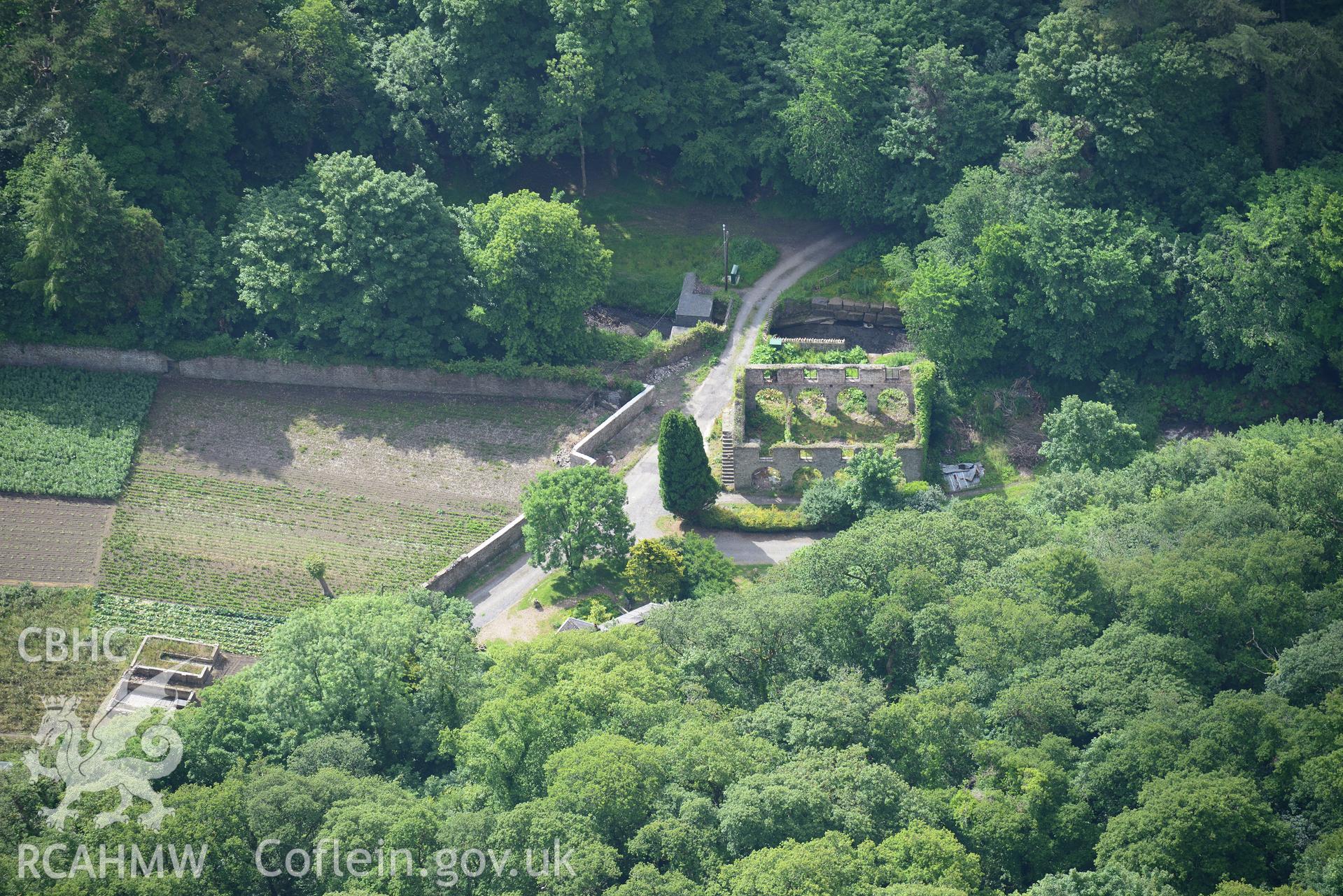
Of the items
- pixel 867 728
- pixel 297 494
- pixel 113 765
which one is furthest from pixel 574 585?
pixel 113 765

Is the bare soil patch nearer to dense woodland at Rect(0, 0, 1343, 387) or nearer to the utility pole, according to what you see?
dense woodland at Rect(0, 0, 1343, 387)

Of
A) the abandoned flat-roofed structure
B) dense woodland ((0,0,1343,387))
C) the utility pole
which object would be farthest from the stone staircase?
the utility pole

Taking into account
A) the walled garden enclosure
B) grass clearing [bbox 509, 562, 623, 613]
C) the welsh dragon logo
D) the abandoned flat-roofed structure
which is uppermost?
the abandoned flat-roofed structure

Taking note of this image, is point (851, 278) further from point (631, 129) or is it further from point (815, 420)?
point (631, 129)

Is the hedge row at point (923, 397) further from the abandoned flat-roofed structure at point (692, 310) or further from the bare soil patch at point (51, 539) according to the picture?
the bare soil patch at point (51, 539)

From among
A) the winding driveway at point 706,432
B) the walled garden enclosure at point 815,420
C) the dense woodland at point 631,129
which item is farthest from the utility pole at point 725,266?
the walled garden enclosure at point 815,420

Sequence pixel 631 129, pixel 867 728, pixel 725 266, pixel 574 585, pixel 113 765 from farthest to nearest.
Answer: pixel 631 129
pixel 725 266
pixel 574 585
pixel 113 765
pixel 867 728
